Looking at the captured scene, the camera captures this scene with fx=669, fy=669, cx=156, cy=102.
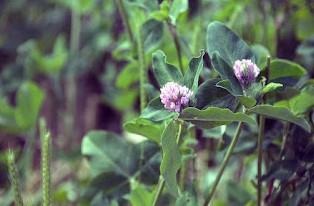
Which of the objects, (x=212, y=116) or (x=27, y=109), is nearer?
(x=212, y=116)

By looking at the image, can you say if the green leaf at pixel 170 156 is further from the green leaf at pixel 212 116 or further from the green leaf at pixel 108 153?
the green leaf at pixel 108 153

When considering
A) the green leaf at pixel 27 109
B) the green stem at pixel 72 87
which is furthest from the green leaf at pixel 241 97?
the green stem at pixel 72 87

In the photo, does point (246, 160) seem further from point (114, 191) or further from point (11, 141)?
point (11, 141)

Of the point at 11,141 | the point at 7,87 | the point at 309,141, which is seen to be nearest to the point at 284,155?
the point at 309,141

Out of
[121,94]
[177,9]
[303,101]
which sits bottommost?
[121,94]

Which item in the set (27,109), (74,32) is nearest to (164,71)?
(27,109)

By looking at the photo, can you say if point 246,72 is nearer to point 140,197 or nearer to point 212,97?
point 212,97
